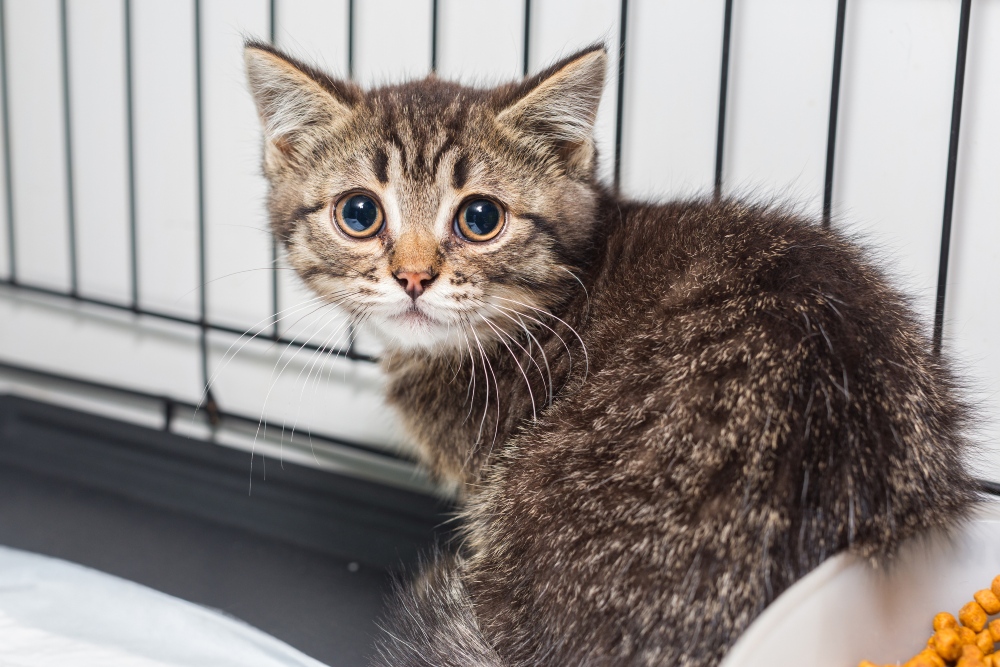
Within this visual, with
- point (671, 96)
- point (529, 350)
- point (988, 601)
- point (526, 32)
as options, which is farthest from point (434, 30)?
point (988, 601)

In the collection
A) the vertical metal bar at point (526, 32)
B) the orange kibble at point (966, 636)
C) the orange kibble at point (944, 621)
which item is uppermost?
the vertical metal bar at point (526, 32)

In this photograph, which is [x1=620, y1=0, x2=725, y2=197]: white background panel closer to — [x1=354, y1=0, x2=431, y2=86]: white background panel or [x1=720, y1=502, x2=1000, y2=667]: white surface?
[x1=354, y1=0, x2=431, y2=86]: white background panel

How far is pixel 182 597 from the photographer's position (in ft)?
5.49

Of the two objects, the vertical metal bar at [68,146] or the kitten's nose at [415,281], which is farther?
the vertical metal bar at [68,146]

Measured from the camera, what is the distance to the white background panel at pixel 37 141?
237cm

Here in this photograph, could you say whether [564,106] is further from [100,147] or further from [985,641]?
[100,147]

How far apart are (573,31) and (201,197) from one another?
3.19 feet

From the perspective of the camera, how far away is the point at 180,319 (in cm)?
223

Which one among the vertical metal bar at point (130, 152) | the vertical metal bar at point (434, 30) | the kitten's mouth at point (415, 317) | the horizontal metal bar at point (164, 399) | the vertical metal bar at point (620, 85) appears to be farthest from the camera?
the vertical metal bar at point (130, 152)

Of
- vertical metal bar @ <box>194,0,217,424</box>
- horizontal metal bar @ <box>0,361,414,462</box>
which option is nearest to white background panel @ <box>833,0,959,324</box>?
horizontal metal bar @ <box>0,361,414,462</box>

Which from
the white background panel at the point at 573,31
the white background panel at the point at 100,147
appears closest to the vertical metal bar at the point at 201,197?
the white background panel at the point at 100,147

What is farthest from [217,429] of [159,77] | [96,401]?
[159,77]

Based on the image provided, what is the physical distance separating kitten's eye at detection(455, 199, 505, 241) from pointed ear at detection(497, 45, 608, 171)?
0.46 feet

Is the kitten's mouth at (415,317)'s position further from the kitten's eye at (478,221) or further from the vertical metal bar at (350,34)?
the vertical metal bar at (350,34)
